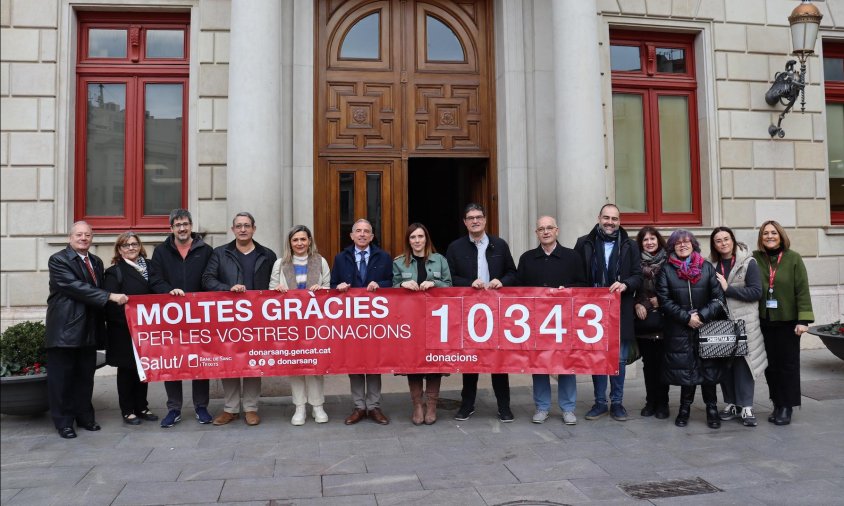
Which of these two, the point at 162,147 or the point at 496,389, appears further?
the point at 162,147

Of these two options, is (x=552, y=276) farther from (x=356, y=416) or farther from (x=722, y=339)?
(x=356, y=416)

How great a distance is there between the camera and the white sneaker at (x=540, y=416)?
6367 millimetres

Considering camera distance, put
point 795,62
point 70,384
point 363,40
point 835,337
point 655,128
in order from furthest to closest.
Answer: point 655,128, point 795,62, point 363,40, point 835,337, point 70,384

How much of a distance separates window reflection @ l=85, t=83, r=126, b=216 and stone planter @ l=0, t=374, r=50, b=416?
12.3ft

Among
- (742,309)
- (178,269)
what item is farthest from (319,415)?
(742,309)

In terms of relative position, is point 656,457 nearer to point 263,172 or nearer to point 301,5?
point 263,172

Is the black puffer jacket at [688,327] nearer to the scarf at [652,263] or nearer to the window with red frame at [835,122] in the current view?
the scarf at [652,263]

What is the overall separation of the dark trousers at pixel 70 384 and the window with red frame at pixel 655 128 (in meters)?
8.19

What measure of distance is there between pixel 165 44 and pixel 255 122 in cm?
283

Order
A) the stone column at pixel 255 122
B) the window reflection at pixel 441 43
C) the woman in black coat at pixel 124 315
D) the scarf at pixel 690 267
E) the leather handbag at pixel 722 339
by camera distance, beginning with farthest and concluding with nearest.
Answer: the window reflection at pixel 441 43
the stone column at pixel 255 122
the woman in black coat at pixel 124 315
the scarf at pixel 690 267
the leather handbag at pixel 722 339

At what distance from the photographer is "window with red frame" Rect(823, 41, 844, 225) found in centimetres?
1116

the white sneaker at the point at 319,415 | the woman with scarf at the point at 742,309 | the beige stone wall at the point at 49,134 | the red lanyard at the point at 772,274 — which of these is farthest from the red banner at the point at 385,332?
the beige stone wall at the point at 49,134

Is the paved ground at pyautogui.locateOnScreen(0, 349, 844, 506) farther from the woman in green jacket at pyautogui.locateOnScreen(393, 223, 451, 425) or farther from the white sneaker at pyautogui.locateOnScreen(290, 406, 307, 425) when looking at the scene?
the woman in green jacket at pyautogui.locateOnScreen(393, 223, 451, 425)

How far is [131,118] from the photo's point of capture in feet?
30.9
